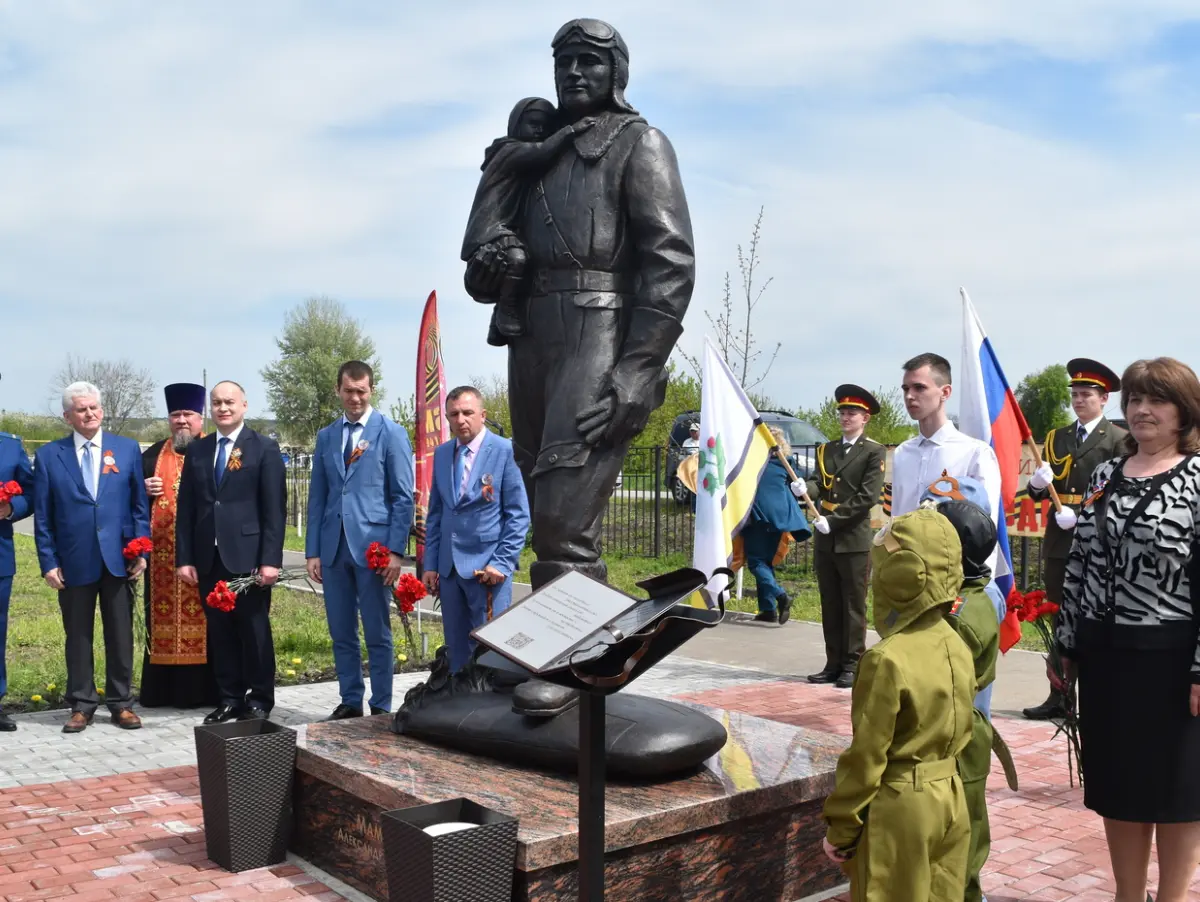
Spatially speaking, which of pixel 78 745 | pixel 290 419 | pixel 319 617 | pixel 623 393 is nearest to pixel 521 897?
pixel 623 393

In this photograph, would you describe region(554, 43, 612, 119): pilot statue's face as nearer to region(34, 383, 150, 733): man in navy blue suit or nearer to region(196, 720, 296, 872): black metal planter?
region(196, 720, 296, 872): black metal planter

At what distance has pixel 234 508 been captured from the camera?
6.96 metres

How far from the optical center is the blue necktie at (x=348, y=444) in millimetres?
6758

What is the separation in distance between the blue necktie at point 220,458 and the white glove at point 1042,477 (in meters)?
4.91

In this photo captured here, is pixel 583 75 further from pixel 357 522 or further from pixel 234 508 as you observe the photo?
pixel 234 508

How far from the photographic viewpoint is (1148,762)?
11.9 ft

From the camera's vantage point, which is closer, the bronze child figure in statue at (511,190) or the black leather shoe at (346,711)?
the bronze child figure in statue at (511,190)

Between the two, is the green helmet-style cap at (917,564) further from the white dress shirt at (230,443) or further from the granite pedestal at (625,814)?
the white dress shirt at (230,443)

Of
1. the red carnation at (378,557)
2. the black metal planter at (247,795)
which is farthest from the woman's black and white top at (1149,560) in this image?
the red carnation at (378,557)

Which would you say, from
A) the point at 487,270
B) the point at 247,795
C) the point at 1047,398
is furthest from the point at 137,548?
the point at 1047,398

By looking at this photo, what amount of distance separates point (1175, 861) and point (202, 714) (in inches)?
226

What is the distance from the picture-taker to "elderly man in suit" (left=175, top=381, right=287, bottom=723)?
688 cm

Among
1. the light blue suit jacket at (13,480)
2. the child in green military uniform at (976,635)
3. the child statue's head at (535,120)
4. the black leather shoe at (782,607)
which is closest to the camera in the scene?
the child in green military uniform at (976,635)

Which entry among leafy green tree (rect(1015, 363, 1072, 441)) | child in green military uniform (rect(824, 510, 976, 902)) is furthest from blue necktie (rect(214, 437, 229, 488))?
leafy green tree (rect(1015, 363, 1072, 441))
